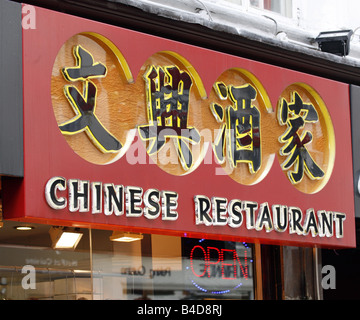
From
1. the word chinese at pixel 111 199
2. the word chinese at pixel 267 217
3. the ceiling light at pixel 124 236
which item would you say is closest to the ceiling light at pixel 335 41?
the word chinese at pixel 267 217

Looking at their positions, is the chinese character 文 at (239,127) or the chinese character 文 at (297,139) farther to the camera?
the chinese character 文 at (297,139)

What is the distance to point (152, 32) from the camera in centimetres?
850

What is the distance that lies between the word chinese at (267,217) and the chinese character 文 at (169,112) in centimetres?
47

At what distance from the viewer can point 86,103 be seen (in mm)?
7750

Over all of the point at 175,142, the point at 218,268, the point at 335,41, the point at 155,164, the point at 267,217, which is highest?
the point at 335,41

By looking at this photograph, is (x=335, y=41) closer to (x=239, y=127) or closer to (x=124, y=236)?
(x=239, y=127)

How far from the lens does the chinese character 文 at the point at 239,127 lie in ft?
29.0

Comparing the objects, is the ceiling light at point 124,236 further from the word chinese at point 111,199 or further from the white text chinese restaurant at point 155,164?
the word chinese at point 111,199

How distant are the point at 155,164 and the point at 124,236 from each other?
5.49ft

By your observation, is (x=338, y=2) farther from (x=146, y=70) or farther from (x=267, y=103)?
(x=146, y=70)

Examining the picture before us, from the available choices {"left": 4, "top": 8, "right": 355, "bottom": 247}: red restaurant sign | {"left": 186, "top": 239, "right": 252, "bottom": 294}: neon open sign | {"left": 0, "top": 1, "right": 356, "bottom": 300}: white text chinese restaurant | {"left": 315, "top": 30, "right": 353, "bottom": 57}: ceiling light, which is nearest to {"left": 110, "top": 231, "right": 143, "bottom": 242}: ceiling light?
{"left": 0, "top": 1, "right": 356, "bottom": 300}: white text chinese restaurant

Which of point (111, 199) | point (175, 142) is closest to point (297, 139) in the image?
point (175, 142)

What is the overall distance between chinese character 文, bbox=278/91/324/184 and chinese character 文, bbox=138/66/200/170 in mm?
1214

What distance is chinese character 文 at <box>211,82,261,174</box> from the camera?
884 centimetres
